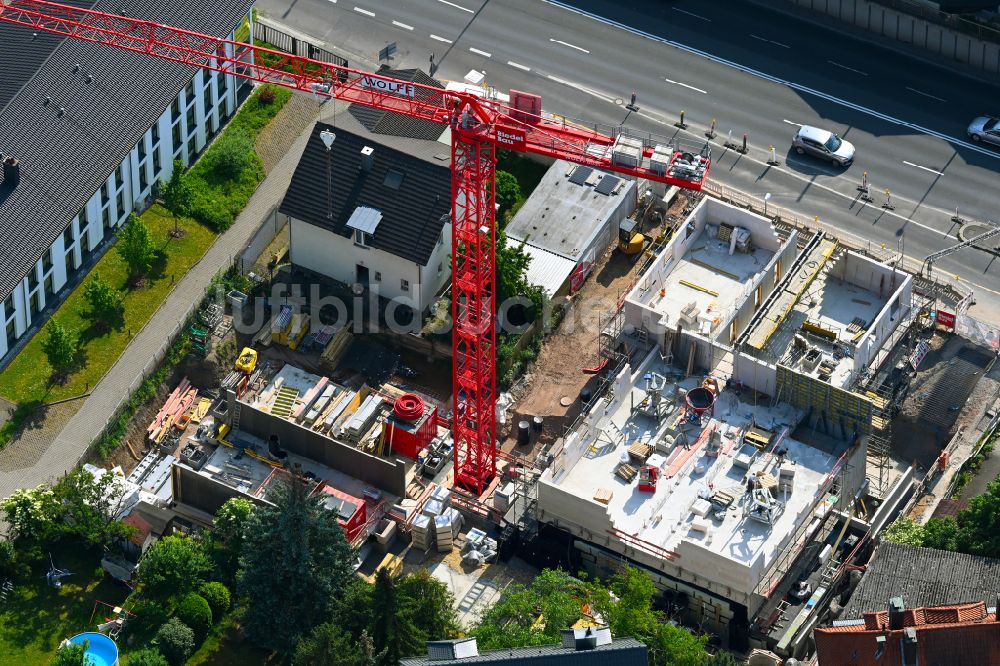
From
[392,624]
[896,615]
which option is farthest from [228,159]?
[896,615]

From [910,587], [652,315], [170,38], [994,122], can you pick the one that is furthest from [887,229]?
[170,38]

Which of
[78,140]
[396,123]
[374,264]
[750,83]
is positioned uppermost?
[750,83]

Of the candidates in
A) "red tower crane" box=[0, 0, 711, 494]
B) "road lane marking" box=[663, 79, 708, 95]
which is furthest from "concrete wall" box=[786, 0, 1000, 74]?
"red tower crane" box=[0, 0, 711, 494]

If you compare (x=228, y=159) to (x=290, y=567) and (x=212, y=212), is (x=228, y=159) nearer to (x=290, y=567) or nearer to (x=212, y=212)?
(x=212, y=212)

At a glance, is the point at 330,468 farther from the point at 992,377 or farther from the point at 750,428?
the point at 992,377

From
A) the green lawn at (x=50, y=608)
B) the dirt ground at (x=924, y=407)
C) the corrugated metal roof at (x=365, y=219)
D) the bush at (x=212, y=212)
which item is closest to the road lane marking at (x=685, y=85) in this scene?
the dirt ground at (x=924, y=407)

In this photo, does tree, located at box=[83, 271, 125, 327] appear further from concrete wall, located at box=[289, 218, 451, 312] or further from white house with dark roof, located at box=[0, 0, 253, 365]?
concrete wall, located at box=[289, 218, 451, 312]

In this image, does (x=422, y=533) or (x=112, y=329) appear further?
(x=112, y=329)
